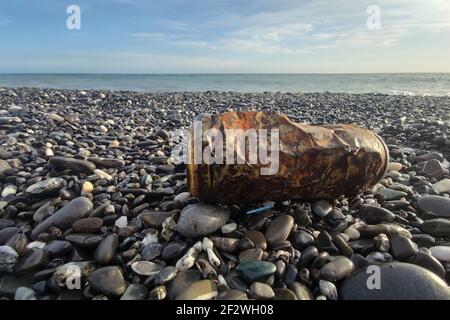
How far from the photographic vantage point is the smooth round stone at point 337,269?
176cm

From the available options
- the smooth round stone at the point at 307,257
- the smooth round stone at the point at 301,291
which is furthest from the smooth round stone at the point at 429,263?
the smooth round stone at the point at 301,291

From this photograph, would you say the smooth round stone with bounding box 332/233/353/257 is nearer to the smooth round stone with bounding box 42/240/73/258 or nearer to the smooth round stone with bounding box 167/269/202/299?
the smooth round stone with bounding box 167/269/202/299

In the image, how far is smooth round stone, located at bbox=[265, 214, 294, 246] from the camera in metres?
2.04

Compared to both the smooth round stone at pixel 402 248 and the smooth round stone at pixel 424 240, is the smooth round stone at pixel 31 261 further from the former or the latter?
the smooth round stone at pixel 424 240

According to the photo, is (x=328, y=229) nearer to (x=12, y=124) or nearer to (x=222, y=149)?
(x=222, y=149)

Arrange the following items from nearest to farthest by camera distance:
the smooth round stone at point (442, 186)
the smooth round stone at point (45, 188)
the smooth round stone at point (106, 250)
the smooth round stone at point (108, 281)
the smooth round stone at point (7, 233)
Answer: the smooth round stone at point (108, 281) < the smooth round stone at point (106, 250) < the smooth round stone at point (7, 233) < the smooth round stone at point (45, 188) < the smooth round stone at point (442, 186)

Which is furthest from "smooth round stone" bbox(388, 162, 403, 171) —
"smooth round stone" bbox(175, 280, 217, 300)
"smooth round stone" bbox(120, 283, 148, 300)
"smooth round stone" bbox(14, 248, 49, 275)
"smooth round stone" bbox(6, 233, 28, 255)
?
"smooth round stone" bbox(6, 233, 28, 255)

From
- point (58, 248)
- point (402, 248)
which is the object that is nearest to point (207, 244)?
point (58, 248)

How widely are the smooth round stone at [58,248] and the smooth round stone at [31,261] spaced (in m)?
0.04

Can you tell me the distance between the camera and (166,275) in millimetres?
1793

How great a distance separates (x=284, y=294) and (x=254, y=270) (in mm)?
199
